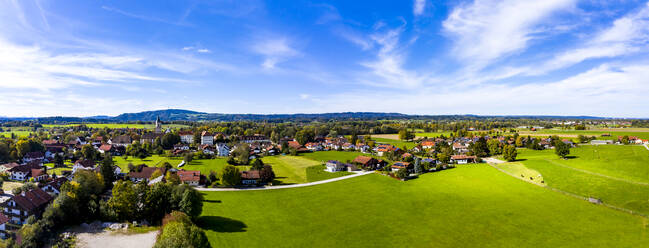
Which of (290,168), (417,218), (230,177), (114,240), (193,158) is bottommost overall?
(114,240)

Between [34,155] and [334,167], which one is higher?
[34,155]

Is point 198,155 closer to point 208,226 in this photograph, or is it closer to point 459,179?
point 208,226

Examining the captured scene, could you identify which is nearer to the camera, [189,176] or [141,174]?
[189,176]

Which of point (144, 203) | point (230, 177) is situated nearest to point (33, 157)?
point (230, 177)

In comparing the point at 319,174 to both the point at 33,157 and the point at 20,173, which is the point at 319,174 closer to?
the point at 20,173

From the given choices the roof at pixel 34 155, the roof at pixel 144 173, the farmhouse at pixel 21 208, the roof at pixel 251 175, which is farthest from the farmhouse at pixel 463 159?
the roof at pixel 34 155

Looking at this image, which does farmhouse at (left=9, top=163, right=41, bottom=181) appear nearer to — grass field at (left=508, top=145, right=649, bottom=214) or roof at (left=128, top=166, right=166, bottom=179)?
roof at (left=128, top=166, right=166, bottom=179)

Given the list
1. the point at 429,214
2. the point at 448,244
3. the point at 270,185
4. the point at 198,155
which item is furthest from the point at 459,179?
the point at 198,155
